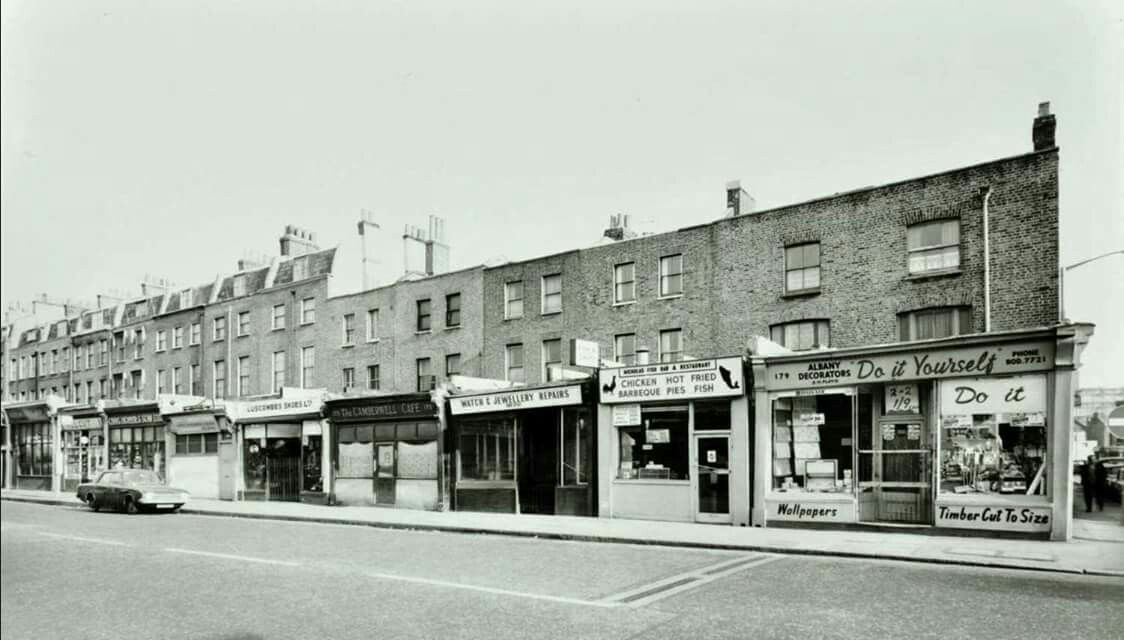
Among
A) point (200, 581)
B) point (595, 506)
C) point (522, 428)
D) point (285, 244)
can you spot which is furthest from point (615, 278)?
point (285, 244)

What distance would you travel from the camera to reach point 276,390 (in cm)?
3494

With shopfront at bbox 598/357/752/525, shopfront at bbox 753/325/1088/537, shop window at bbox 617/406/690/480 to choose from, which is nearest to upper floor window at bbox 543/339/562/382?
shopfront at bbox 598/357/752/525

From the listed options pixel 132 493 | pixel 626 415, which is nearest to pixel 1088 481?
pixel 626 415

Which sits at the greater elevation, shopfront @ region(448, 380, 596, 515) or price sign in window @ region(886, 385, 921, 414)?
price sign in window @ region(886, 385, 921, 414)

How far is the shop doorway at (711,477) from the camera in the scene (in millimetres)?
19125

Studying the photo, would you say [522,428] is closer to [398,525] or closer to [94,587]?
[398,525]

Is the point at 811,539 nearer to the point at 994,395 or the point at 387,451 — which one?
the point at 994,395

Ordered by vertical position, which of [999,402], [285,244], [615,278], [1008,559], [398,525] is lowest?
[398,525]

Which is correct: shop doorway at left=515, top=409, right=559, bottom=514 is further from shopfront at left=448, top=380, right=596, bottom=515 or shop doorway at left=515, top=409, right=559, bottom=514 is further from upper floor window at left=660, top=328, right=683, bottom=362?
upper floor window at left=660, top=328, right=683, bottom=362

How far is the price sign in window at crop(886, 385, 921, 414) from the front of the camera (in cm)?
1714

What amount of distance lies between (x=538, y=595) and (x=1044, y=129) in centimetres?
1659

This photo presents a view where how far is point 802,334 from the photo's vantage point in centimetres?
2136

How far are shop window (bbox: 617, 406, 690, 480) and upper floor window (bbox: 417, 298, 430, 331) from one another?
11390 millimetres

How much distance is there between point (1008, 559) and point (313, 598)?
1016 cm
